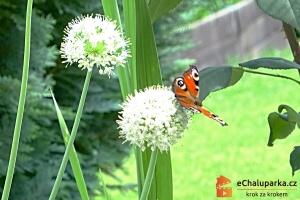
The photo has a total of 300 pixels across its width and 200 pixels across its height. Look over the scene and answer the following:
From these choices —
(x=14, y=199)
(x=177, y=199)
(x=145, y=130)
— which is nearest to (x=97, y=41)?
(x=145, y=130)

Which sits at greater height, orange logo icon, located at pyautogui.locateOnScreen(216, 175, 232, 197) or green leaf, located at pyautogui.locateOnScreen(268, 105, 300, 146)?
orange logo icon, located at pyautogui.locateOnScreen(216, 175, 232, 197)

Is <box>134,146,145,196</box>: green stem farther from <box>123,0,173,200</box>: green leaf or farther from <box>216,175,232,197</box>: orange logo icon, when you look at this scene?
<box>216,175,232,197</box>: orange logo icon

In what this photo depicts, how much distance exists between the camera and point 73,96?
3.98 feet

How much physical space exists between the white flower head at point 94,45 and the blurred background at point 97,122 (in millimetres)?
383

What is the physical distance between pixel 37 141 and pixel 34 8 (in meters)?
0.23

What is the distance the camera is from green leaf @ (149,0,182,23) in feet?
1.58

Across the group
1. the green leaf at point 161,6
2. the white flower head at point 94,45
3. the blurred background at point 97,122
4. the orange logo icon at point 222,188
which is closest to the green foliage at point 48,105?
the blurred background at point 97,122

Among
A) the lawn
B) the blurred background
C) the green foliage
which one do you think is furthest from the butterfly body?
the lawn

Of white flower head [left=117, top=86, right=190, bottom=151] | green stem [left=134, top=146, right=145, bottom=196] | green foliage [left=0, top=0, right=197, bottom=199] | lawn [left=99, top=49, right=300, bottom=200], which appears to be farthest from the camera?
lawn [left=99, top=49, right=300, bottom=200]

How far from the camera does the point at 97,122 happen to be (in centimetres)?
128

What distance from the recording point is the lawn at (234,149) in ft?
5.63

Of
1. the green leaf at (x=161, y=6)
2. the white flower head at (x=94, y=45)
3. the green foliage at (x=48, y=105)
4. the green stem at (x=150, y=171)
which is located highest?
the green foliage at (x=48, y=105)

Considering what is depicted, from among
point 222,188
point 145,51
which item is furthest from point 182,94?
point 222,188

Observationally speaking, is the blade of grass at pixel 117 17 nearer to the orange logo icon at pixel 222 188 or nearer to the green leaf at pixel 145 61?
the green leaf at pixel 145 61
